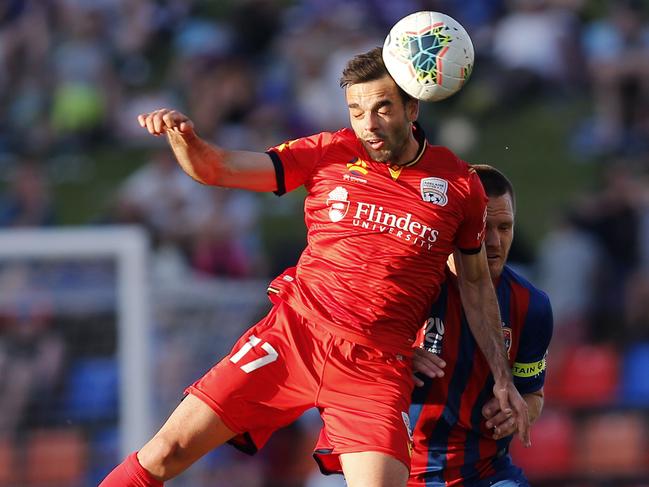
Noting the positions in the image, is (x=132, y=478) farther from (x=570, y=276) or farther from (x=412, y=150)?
(x=570, y=276)

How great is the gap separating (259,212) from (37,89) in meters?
2.43

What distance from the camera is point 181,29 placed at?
11.8 m

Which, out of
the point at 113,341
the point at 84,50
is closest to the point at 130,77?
the point at 84,50

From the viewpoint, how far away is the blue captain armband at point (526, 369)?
16.2ft

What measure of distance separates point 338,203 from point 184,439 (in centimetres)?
105

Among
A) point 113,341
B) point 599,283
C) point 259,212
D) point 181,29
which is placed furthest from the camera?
point 181,29

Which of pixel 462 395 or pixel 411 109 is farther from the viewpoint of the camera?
pixel 462 395

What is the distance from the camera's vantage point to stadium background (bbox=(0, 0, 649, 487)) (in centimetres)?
960

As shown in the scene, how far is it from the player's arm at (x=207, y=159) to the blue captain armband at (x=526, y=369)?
4.18 ft

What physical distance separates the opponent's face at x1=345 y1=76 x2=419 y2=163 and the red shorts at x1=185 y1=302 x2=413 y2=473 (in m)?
0.74

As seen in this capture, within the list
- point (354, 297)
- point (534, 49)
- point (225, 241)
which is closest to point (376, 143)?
point (354, 297)

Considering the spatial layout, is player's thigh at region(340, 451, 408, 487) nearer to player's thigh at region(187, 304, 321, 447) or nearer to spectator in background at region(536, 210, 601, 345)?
player's thigh at region(187, 304, 321, 447)

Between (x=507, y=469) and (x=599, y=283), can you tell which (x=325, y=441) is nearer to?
(x=507, y=469)

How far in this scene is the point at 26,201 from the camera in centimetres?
1060
